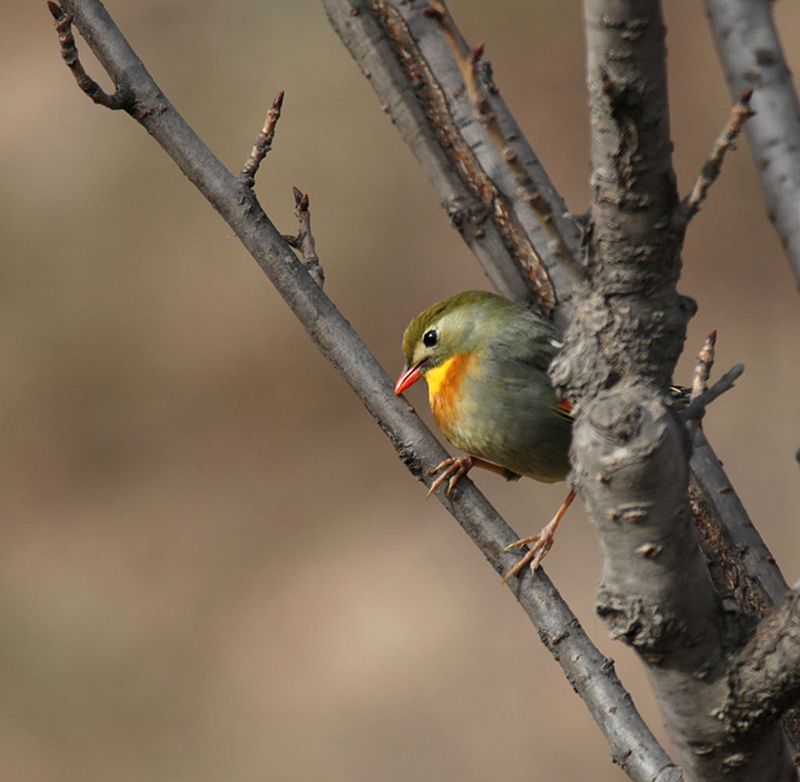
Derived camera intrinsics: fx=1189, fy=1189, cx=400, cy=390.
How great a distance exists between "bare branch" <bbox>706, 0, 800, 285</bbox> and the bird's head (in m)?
1.54

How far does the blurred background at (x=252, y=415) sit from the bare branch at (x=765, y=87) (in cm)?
471

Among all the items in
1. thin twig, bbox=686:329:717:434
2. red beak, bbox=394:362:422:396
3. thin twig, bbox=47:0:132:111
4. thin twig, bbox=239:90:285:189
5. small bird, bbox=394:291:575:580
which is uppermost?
thin twig, bbox=47:0:132:111

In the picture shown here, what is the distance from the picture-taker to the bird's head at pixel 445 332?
3.66 metres

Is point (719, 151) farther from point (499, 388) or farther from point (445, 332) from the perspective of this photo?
point (445, 332)

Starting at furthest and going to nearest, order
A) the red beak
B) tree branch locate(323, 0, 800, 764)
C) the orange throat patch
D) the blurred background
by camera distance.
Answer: the blurred background → the red beak → the orange throat patch → tree branch locate(323, 0, 800, 764)

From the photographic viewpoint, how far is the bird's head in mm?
3658

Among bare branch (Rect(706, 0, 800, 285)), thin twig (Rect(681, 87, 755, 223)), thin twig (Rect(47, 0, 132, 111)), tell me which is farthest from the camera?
thin twig (Rect(47, 0, 132, 111))

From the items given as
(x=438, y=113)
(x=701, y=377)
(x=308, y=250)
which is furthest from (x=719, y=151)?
(x=438, y=113)

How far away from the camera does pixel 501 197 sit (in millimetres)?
2939

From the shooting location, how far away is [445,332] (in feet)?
12.2

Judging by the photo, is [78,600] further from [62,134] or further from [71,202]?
[62,134]

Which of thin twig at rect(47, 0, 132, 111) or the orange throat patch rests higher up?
thin twig at rect(47, 0, 132, 111)

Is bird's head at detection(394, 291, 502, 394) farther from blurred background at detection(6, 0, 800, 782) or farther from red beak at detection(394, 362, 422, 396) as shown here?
blurred background at detection(6, 0, 800, 782)

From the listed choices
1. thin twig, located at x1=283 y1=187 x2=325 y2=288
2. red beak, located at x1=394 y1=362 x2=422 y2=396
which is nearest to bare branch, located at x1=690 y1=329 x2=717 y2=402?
thin twig, located at x1=283 y1=187 x2=325 y2=288
